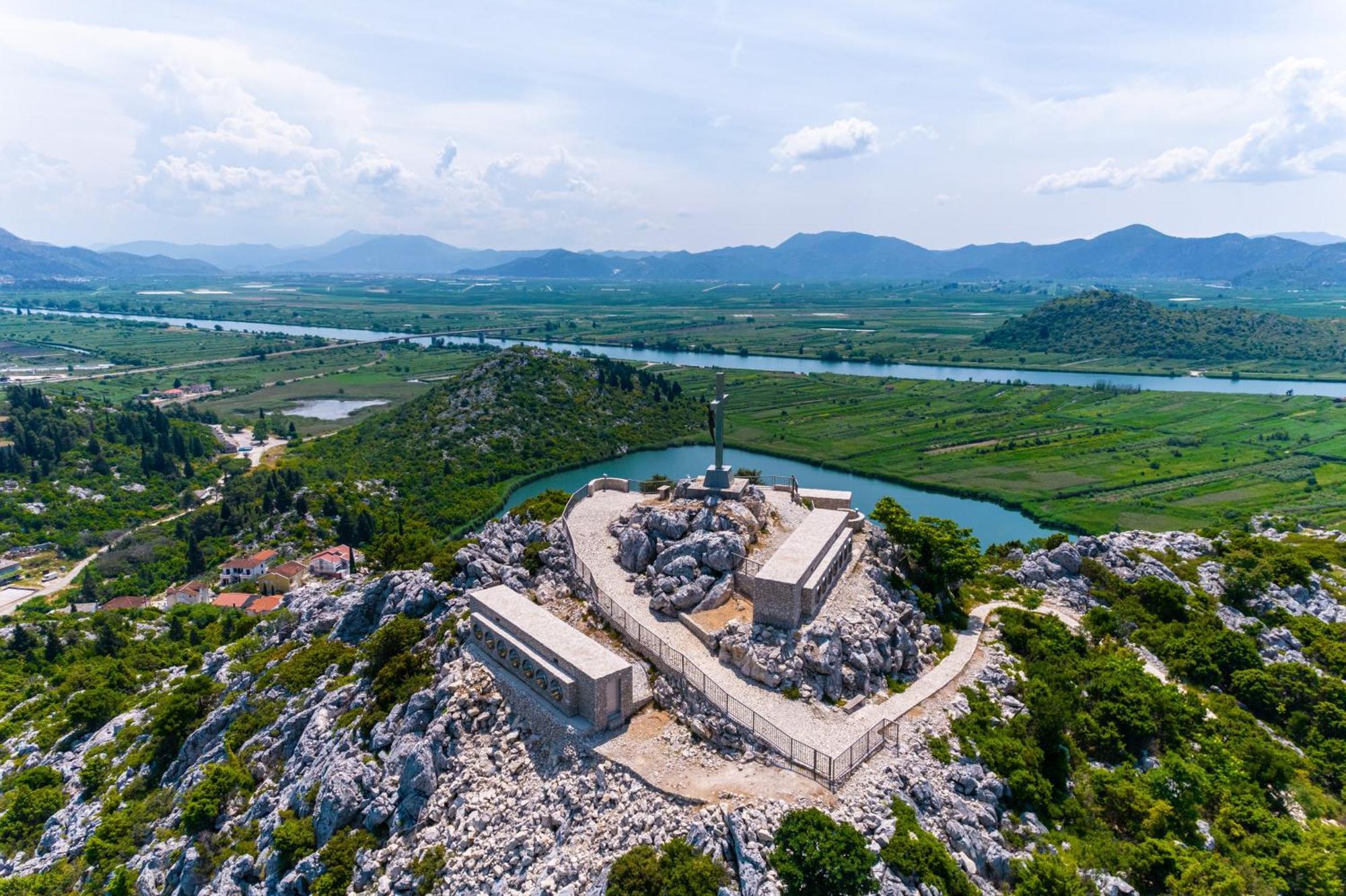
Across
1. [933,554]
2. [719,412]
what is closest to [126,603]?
[719,412]

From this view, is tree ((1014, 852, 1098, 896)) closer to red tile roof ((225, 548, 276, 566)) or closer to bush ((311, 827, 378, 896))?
bush ((311, 827, 378, 896))

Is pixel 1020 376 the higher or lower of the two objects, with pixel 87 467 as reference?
higher

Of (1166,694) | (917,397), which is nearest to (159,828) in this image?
(1166,694)

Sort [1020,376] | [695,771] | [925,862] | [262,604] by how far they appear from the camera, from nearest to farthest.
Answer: [925,862] < [695,771] < [262,604] < [1020,376]

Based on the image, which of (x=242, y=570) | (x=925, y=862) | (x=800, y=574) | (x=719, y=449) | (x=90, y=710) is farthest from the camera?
(x=242, y=570)

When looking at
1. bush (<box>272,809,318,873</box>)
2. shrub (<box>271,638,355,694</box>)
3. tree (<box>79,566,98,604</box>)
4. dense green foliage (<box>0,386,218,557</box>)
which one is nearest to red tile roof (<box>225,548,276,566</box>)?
tree (<box>79,566,98,604</box>)

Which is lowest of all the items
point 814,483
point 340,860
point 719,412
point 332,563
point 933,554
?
point 332,563

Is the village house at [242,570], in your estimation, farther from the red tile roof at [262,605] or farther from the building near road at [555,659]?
the building near road at [555,659]

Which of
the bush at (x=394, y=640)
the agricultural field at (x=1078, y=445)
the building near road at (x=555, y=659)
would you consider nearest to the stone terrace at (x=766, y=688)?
the building near road at (x=555, y=659)

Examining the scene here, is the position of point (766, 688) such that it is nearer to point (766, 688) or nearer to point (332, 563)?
point (766, 688)
